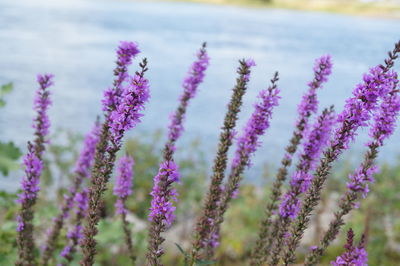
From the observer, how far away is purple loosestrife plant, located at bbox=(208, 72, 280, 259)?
3059 millimetres

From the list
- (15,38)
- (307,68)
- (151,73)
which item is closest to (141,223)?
(151,73)

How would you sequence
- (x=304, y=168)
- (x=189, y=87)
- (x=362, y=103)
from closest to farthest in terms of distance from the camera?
(x=362, y=103) < (x=304, y=168) < (x=189, y=87)

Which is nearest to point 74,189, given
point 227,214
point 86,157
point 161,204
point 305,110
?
point 86,157

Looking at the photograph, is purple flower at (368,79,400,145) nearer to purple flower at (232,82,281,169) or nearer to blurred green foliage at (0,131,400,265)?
purple flower at (232,82,281,169)

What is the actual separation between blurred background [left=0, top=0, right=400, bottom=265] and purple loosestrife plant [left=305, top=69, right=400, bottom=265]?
0.92 feet

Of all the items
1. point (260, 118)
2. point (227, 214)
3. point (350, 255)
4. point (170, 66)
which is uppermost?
point (170, 66)

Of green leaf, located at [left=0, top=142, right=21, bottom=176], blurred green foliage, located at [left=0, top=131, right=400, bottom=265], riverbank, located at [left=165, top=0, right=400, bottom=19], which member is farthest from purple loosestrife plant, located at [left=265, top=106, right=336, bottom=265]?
riverbank, located at [left=165, top=0, right=400, bottom=19]

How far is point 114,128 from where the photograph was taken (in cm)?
240

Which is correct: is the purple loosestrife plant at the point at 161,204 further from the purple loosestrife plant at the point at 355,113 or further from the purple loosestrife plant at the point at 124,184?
the purple loosestrife plant at the point at 124,184

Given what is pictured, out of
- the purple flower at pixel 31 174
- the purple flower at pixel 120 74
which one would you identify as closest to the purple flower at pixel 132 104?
the purple flower at pixel 120 74

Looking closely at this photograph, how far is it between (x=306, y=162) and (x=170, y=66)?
59.4 ft

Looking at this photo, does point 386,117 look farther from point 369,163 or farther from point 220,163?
point 220,163

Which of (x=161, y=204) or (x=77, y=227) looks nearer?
(x=161, y=204)

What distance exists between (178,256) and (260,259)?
442 centimetres
